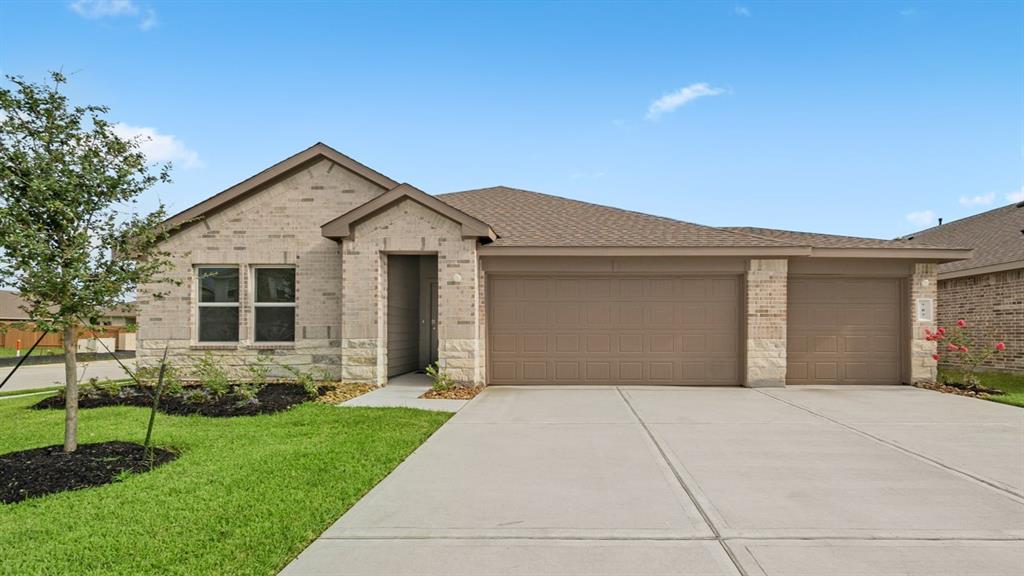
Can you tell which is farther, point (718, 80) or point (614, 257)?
point (718, 80)

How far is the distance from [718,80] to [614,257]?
25.0 ft

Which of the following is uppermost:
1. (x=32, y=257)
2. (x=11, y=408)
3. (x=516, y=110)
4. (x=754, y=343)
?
(x=516, y=110)

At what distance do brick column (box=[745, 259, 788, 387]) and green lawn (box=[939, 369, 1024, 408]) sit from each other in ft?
12.8

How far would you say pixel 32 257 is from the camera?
521 cm

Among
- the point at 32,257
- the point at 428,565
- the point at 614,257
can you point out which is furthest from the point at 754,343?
the point at 32,257

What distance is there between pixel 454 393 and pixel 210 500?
6338 millimetres

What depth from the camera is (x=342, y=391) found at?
10.8 meters

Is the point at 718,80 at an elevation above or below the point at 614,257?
above

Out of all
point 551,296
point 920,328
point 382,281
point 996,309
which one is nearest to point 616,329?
point 551,296

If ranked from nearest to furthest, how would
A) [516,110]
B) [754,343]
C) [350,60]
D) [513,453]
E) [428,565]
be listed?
[428,565], [513,453], [754,343], [350,60], [516,110]

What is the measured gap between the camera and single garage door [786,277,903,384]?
1247 centimetres

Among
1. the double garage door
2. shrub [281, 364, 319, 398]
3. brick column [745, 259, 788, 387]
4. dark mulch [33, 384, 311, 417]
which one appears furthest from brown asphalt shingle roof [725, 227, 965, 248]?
dark mulch [33, 384, 311, 417]

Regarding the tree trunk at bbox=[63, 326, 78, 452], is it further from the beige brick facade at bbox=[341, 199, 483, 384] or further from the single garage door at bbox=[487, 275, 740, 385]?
the single garage door at bbox=[487, 275, 740, 385]

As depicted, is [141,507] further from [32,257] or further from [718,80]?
[718,80]
